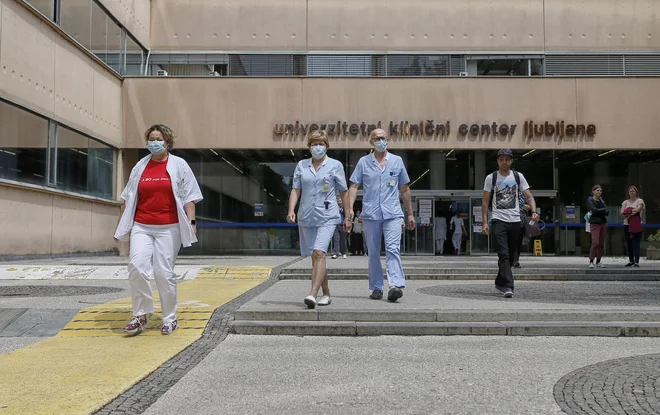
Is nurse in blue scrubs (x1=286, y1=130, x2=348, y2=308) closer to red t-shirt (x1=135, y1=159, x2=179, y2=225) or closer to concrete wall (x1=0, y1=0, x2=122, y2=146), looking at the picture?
red t-shirt (x1=135, y1=159, x2=179, y2=225)

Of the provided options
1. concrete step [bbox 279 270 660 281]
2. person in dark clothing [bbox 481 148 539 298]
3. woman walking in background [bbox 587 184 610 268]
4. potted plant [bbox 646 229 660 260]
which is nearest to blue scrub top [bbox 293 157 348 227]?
person in dark clothing [bbox 481 148 539 298]

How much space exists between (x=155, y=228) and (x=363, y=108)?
15.8 meters

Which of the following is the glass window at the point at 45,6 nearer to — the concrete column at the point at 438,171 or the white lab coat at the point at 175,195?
the white lab coat at the point at 175,195

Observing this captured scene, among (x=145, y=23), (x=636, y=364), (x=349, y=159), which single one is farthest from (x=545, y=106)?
(x=636, y=364)

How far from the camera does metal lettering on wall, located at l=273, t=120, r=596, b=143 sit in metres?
20.9

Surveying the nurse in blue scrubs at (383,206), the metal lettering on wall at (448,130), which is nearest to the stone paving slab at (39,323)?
the nurse in blue scrubs at (383,206)

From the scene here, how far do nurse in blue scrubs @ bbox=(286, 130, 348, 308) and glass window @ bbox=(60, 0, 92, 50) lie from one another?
1279 cm

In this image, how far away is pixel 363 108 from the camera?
21.0 meters

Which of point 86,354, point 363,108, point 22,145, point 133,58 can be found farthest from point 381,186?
point 133,58

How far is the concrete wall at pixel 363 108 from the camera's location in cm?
2089

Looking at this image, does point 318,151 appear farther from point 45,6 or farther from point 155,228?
point 45,6

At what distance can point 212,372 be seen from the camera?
439 centimetres

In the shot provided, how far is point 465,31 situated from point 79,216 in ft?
44.9

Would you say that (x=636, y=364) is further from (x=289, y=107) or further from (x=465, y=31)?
(x=465, y=31)
